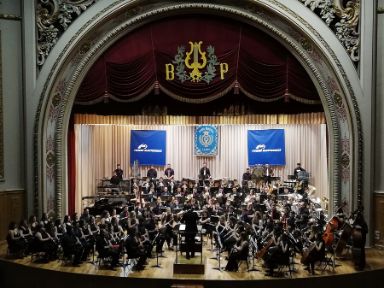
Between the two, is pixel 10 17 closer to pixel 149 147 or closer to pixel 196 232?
pixel 196 232

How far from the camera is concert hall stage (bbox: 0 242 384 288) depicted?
10.5 metres

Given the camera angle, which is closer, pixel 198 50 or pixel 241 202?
pixel 198 50

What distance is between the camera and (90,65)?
14.6 meters

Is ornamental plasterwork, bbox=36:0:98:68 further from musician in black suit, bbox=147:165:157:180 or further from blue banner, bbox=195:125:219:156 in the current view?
blue banner, bbox=195:125:219:156

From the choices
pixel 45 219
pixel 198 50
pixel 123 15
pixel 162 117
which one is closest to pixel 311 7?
pixel 198 50

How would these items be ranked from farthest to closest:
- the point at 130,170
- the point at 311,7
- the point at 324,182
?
the point at 130,170
the point at 324,182
the point at 311,7

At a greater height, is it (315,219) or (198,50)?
(198,50)

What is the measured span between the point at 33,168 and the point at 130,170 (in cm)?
863

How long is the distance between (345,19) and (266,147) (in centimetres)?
873

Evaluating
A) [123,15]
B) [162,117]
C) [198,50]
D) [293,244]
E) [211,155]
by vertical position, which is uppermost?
[123,15]

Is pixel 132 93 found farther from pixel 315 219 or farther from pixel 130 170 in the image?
pixel 130 170

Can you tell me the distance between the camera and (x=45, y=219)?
12.7 meters

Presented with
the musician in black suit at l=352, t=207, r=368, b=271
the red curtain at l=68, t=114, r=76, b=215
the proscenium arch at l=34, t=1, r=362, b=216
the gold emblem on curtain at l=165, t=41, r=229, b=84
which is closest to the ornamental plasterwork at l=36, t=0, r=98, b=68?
the proscenium arch at l=34, t=1, r=362, b=216

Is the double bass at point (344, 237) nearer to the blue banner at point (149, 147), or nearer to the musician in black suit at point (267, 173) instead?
the musician in black suit at point (267, 173)
